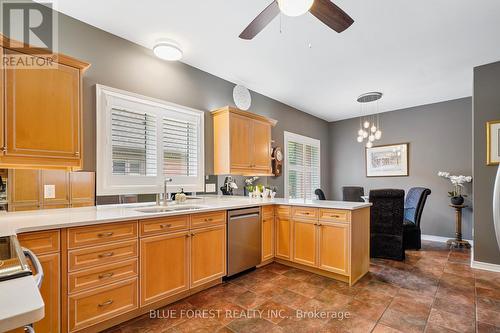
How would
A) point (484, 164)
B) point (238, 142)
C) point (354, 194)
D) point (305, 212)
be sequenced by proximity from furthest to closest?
1. point (354, 194)
2. point (238, 142)
3. point (484, 164)
4. point (305, 212)

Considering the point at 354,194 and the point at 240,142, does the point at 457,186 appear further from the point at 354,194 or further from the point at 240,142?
the point at 240,142

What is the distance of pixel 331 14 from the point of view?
69.5 inches

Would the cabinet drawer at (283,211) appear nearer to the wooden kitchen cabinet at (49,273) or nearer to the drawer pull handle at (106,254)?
the drawer pull handle at (106,254)

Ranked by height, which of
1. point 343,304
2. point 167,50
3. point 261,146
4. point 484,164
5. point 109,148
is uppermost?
point 167,50

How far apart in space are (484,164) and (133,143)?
177 inches

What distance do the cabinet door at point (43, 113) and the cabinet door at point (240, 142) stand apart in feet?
6.02

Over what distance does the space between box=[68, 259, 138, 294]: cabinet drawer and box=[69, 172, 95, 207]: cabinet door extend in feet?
2.73

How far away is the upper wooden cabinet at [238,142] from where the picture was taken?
11.1 ft

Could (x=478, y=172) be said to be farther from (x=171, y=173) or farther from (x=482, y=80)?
(x=171, y=173)

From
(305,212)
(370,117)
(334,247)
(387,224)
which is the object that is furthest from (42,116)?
(370,117)

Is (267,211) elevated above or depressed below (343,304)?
above

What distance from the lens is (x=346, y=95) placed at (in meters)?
4.50

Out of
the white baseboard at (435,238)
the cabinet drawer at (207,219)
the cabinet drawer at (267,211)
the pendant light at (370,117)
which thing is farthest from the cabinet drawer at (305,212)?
the white baseboard at (435,238)

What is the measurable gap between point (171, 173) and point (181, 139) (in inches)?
18.9
